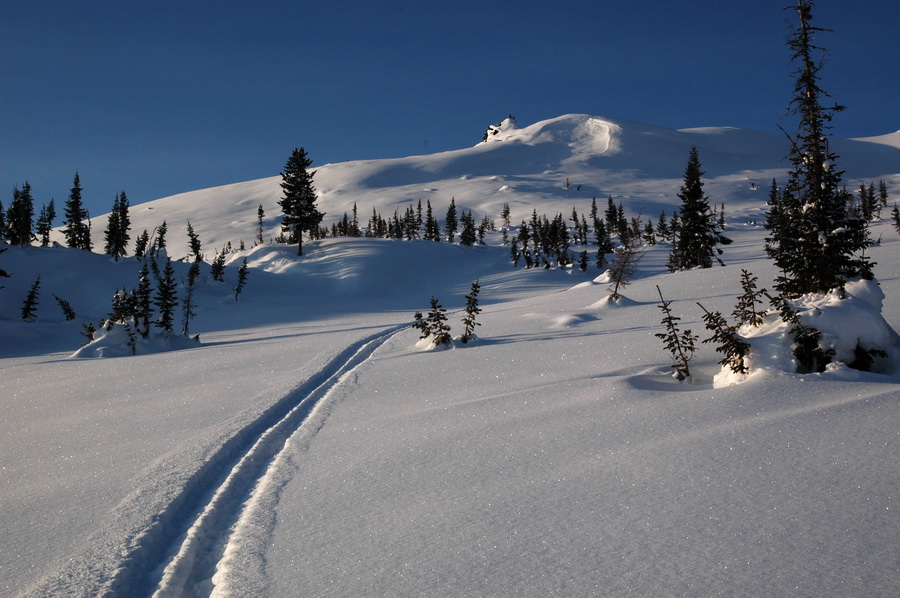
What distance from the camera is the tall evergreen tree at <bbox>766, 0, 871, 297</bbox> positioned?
395 inches

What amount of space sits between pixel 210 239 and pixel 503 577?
162 meters

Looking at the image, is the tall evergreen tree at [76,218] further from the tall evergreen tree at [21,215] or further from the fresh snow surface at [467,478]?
the fresh snow surface at [467,478]

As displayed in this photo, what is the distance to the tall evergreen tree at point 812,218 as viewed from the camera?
32.9ft

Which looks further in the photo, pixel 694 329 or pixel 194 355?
pixel 194 355

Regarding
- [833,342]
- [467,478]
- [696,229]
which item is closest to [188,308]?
[467,478]

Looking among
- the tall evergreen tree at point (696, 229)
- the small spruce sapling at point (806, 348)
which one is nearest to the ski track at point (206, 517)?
the small spruce sapling at point (806, 348)

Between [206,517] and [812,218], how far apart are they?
12.3m

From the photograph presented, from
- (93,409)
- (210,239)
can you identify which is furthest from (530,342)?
(210,239)

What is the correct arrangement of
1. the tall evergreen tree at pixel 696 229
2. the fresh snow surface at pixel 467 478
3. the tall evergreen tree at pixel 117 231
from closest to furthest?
the fresh snow surface at pixel 467 478
the tall evergreen tree at pixel 696 229
the tall evergreen tree at pixel 117 231

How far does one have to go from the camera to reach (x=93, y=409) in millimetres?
8508

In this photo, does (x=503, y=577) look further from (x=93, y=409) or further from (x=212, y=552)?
(x=93, y=409)

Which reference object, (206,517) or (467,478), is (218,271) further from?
(467,478)

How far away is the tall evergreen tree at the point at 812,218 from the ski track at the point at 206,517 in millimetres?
10077

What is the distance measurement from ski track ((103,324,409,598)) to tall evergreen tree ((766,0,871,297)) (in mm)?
10077
